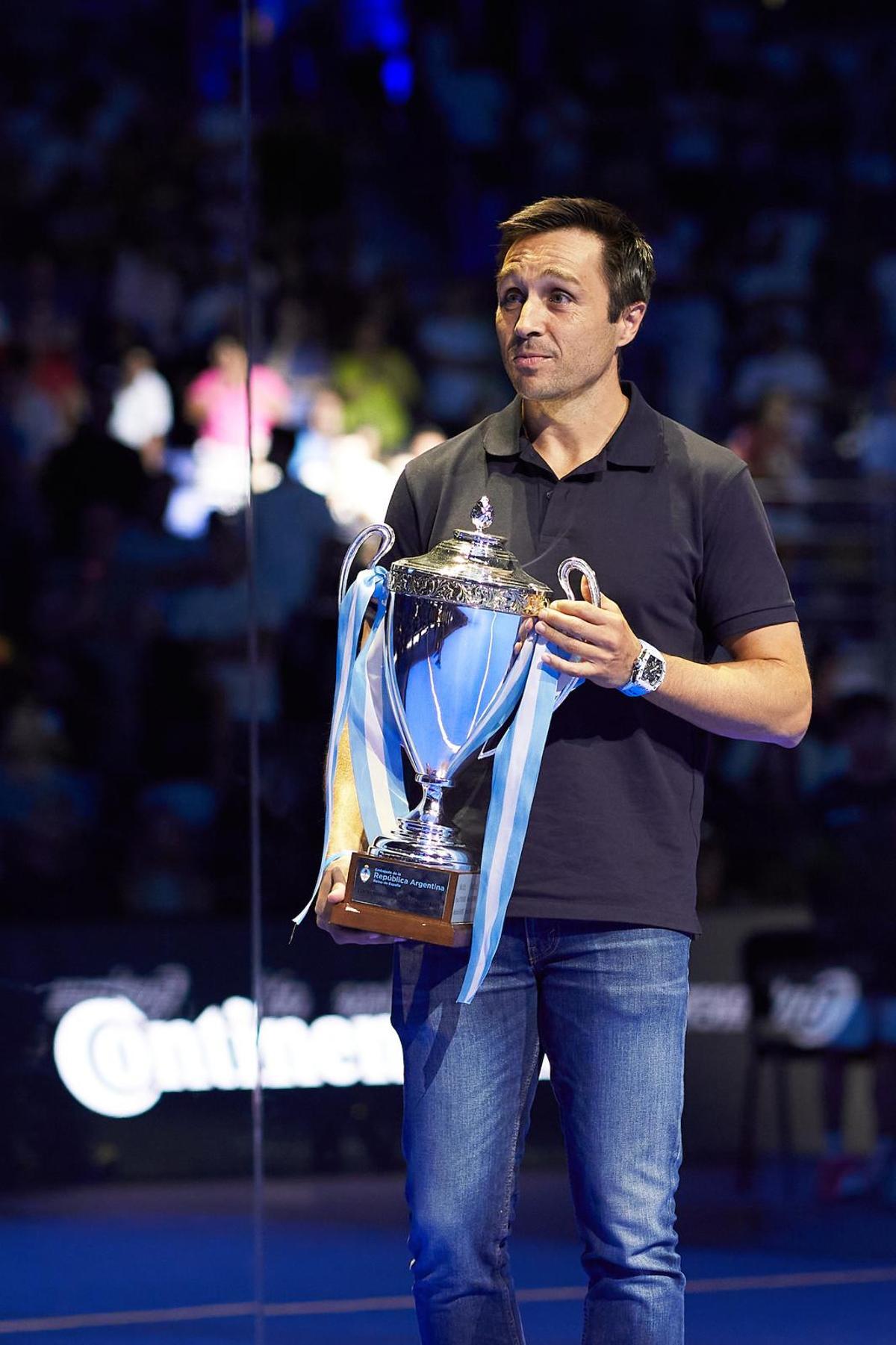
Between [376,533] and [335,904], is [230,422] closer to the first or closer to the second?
[376,533]

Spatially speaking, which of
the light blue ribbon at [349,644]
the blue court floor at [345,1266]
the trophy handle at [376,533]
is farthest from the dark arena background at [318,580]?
the trophy handle at [376,533]

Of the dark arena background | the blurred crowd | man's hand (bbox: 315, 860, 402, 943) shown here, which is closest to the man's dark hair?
man's hand (bbox: 315, 860, 402, 943)

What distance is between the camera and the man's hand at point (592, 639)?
5.49 feet

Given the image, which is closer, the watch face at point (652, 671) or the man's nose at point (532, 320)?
the watch face at point (652, 671)

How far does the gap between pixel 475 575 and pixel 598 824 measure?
11.2 inches

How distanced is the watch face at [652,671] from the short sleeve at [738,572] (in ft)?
0.52

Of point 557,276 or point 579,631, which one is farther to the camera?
point 557,276

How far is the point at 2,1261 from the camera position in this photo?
9.95ft

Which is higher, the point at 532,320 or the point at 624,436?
the point at 532,320

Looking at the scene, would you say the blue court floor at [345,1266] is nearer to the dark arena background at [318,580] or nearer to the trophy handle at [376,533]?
the dark arena background at [318,580]

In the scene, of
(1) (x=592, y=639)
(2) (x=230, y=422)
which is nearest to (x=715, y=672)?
(1) (x=592, y=639)

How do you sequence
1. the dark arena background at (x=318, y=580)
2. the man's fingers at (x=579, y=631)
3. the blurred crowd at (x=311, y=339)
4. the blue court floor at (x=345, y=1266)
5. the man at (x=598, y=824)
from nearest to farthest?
1. the man's fingers at (x=579, y=631)
2. the man at (x=598, y=824)
3. the blue court floor at (x=345, y=1266)
4. the dark arena background at (x=318, y=580)
5. the blurred crowd at (x=311, y=339)

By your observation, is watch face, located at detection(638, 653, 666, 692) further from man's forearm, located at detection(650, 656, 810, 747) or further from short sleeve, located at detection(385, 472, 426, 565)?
short sleeve, located at detection(385, 472, 426, 565)

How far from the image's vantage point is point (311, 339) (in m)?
3.59
